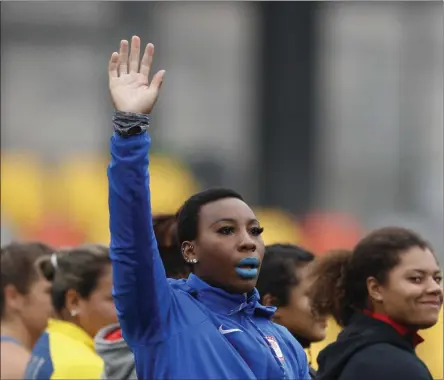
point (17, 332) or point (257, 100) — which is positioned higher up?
point (17, 332)

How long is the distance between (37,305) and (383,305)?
2.12m

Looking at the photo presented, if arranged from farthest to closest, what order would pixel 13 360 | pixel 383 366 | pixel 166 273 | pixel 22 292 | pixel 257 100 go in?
pixel 257 100, pixel 22 292, pixel 13 360, pixel 166 273, pixel 383 366

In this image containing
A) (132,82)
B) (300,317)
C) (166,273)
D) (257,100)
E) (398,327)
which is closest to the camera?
(132,82)

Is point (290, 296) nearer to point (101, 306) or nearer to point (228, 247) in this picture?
point (101, 306)

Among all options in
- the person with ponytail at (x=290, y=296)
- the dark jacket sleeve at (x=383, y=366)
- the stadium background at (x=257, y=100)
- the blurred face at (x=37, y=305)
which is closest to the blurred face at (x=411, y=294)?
the dark jacket sleeve at (x=383, y=366)

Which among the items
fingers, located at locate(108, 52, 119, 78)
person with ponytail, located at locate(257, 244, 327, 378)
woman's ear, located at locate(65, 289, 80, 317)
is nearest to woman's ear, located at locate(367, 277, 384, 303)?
person with ponytail, located at locate(257, 244, 327, 378)

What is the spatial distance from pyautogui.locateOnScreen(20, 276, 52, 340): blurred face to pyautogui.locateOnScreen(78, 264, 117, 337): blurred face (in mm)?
715

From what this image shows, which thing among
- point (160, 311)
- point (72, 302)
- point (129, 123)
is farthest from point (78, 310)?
point (129, 123)

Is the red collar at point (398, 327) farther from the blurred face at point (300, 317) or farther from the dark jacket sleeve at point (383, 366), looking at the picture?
the blurred face at point (300, 317)

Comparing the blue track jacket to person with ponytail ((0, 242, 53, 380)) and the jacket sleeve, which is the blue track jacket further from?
person with ponytail ((0, 242, 53, 380))

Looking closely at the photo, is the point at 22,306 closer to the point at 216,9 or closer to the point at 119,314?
the point at 119,314

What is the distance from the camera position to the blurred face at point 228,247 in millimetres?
3771

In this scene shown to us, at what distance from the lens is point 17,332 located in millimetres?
6301

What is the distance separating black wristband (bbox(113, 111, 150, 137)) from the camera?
3539mm
